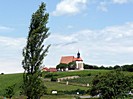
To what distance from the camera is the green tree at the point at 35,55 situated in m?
41.3

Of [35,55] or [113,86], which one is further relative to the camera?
[113,86]

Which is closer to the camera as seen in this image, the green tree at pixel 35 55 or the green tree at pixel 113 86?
the green tree at pixel 35 55

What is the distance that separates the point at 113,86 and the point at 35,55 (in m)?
37.7

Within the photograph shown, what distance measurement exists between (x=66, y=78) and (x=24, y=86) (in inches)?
4853

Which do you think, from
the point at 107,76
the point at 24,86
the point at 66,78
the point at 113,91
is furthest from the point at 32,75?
the point at 66,78

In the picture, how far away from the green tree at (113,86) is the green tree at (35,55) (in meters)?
36.2

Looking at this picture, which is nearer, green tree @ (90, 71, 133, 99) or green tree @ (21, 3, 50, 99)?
green tree @ (21, 3, 50, 99)

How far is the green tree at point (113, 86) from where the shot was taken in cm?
7662

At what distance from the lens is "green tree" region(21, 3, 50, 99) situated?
41312 mm

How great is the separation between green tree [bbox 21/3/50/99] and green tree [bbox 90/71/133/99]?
3621cm

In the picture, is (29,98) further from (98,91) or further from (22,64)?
(98,91)

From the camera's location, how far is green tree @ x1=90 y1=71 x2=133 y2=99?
251 feet

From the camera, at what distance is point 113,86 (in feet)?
254

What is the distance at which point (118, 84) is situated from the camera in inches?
3105
